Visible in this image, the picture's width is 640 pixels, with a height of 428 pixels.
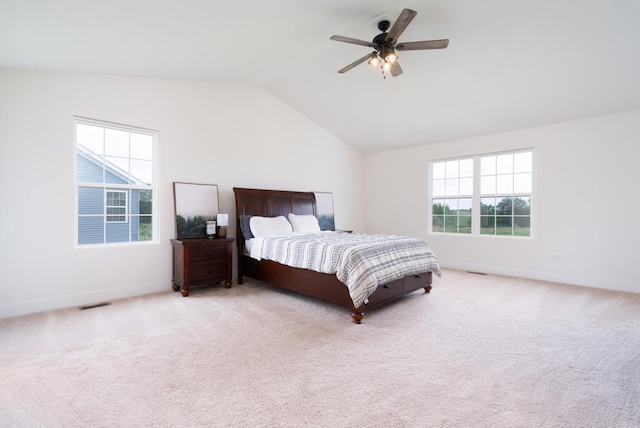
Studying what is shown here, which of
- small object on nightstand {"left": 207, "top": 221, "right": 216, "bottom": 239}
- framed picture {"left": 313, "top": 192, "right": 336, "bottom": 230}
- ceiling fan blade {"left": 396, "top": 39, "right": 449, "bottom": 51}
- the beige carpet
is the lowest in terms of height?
the beige carpet

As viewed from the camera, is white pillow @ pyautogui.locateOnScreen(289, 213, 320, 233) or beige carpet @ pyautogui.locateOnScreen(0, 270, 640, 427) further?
white pillow @ pyautogui.locateOnScreen(289, 213, 320, 233)

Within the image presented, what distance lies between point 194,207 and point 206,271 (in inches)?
39.2

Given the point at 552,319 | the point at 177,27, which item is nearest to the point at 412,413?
the point at 552,319

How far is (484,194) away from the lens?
224 inches

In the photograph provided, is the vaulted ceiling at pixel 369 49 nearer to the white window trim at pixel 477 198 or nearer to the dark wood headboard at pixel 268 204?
the white window trim at pixel 477 198

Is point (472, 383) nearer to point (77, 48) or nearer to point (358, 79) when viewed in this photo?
point (358, 79)

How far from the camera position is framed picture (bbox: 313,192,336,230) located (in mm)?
6156

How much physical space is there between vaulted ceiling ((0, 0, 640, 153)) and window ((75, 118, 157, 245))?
773mm

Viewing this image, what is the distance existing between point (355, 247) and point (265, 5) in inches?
98.2

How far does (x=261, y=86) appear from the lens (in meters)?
5.37

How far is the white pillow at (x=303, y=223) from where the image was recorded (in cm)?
517

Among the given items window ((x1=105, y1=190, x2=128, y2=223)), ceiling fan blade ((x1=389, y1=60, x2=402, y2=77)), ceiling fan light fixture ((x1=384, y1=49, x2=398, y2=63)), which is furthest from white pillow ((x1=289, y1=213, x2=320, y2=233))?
ceiling fan light fixture ((x1=384, y1=49, x2=398, y2=63))

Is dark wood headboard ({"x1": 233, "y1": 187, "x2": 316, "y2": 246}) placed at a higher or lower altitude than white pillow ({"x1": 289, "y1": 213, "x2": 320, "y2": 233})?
higher

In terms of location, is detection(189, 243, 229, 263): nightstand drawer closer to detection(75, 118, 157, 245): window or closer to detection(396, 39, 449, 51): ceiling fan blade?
detection(75, 118, 157, 245): window
